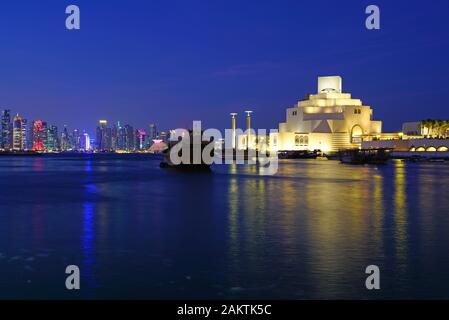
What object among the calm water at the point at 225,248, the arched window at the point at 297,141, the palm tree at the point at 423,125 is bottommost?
the calm water at the point at 225,248

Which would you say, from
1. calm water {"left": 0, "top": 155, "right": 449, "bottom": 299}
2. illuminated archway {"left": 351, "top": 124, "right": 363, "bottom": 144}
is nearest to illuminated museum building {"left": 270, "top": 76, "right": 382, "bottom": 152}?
illuminated archway {"left": 351, "top": 124, "right": 363, "bottom": 144}

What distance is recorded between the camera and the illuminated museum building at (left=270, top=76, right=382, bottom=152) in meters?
131

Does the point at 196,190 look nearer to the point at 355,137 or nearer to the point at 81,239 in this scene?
the point at 81,239

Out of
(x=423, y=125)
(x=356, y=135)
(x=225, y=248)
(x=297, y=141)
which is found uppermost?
(x=423, y=125)

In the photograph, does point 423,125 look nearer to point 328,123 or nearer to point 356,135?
point 356,135

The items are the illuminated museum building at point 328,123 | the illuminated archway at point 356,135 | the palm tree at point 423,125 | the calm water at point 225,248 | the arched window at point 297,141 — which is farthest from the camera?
the arched window at point 297,141

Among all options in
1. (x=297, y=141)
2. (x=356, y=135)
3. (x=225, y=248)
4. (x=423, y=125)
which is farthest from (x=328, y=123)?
(x=225, y=248)

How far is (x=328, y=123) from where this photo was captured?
5143 inches

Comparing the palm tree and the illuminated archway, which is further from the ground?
the palm tree

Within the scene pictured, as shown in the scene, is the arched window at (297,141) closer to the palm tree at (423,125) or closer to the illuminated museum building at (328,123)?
the illuminated museum building at (328,123)

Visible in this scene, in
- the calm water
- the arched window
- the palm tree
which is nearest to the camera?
the calm water

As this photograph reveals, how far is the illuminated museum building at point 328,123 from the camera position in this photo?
131375mm

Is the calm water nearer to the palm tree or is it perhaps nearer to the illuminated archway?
the illuminated archway

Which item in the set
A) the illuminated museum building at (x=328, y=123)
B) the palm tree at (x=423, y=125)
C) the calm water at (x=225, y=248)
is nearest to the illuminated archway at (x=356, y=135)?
the illuminated museum building at (x=328, y=123)
